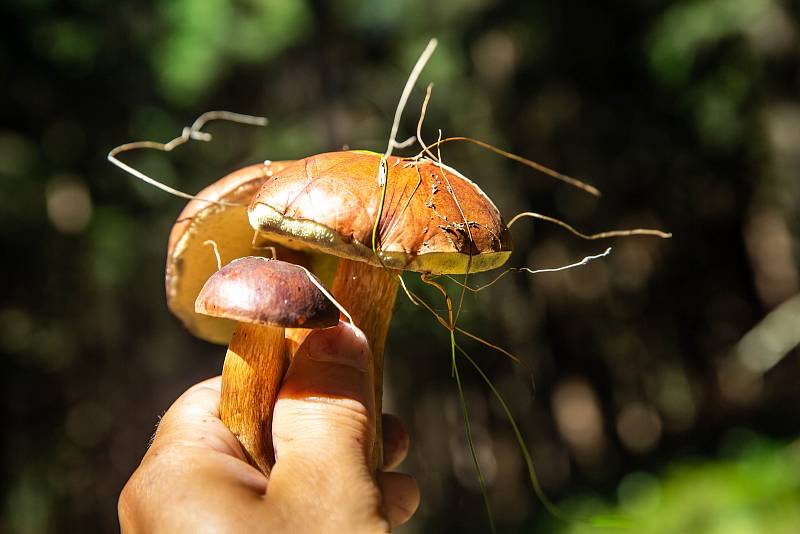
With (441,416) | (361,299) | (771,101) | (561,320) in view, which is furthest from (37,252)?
(771,101)

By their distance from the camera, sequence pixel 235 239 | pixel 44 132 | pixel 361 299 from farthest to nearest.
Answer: pixel 44 132
pixel 235 239
pixel 361 299

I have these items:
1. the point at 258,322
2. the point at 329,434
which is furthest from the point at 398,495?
the point at 258,322

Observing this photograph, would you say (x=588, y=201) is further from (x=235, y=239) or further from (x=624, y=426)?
(x=235, y=239)

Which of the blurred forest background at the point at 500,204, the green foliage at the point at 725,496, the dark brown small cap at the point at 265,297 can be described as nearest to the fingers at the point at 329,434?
the dark brown small cap at the point at 265,297

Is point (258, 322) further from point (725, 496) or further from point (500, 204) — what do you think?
point (500, 204)

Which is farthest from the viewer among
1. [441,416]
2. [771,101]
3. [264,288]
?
[441,416]

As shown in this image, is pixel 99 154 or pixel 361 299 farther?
pixel 99 154
